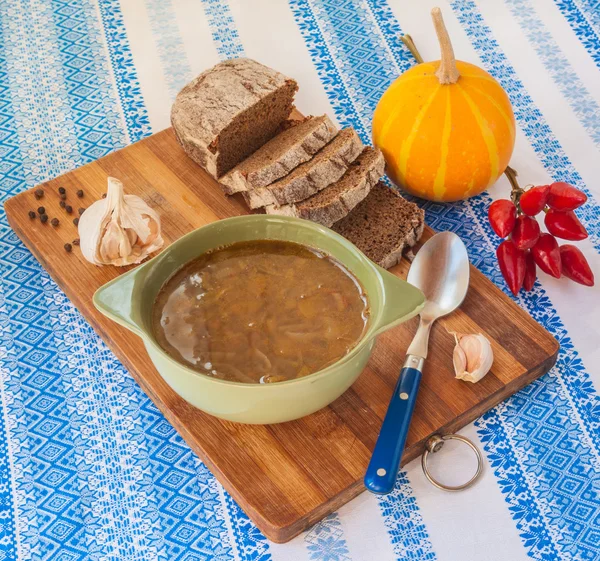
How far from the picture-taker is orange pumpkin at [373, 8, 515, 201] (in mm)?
2686

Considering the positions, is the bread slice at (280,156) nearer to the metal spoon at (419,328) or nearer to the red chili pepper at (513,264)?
the metal spoon at (419,328)

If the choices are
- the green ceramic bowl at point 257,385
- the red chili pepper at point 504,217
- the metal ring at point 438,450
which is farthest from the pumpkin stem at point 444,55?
the metal ring at point 438,450

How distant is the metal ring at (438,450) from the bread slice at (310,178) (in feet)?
2.92

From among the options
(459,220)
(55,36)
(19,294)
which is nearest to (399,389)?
(459,220)

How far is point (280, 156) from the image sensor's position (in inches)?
108

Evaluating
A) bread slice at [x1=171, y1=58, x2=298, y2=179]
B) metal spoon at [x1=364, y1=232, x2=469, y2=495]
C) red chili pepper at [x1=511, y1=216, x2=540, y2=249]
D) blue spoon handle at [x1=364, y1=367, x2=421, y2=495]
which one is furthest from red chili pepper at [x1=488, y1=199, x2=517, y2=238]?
bread slice at [x1=171, y1=58, x2=298, y2=179]

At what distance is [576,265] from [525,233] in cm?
19

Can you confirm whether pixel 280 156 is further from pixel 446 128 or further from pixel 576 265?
pixel 576 265

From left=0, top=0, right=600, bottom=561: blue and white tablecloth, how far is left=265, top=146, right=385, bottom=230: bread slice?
0.29 m

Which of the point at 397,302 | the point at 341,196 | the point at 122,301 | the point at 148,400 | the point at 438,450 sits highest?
the point at 122,301

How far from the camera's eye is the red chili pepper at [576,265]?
8.52 feet

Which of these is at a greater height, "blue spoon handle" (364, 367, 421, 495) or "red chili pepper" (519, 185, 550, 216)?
"red chili pepper" (519, 185, 550, 216)

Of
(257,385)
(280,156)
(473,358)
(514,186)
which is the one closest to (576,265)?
(514,186)

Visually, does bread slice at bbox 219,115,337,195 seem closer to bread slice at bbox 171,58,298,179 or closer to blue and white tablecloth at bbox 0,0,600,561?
bread slice at bbox 171,58,298,179
